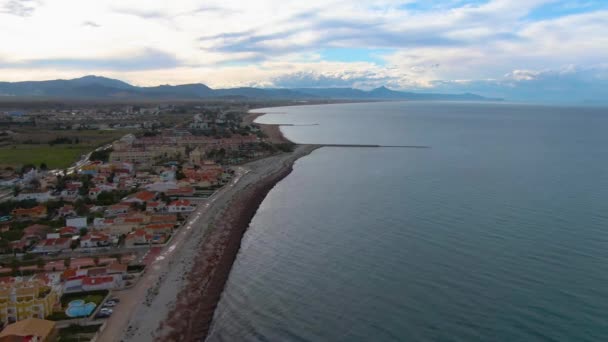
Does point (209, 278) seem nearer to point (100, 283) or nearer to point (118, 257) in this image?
point (100, 283)

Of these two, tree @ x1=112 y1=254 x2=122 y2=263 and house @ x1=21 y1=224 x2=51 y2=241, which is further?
house @ x1=21 y1=224 x2=51 y2=241

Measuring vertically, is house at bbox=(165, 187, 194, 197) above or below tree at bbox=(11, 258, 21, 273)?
above

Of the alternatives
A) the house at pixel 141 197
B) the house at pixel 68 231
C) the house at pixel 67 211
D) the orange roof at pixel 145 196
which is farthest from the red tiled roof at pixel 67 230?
the orange roof at pixel 145 196

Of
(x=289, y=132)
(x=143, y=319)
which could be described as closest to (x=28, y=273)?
(x=143, y=319)

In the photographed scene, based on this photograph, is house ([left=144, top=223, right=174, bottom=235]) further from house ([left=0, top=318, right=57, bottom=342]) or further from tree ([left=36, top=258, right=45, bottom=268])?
house ([left=0, top=318, right=57, bottom=342])

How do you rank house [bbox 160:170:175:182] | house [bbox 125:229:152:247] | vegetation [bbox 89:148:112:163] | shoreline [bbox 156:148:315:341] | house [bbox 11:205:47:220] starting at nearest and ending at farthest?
shoreline [bbox 156:148:315:341], house [bbox 125:229:152:247], house [bbox 11:205:47:220], house [bbox 160:170:175:182], vegetation [bbox 89:148:112:163]

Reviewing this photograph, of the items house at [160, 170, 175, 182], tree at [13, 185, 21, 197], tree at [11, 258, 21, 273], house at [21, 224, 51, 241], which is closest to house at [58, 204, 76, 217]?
house at [21, 224, 51, 241]

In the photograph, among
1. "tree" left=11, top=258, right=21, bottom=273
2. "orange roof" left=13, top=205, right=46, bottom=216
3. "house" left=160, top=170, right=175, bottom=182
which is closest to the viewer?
"tree" left=11, top=258, right=21, bottom=273

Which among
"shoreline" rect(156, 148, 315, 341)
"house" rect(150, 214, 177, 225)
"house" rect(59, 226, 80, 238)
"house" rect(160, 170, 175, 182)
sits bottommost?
"shoreline" rect(156, 148, 315, 341)
